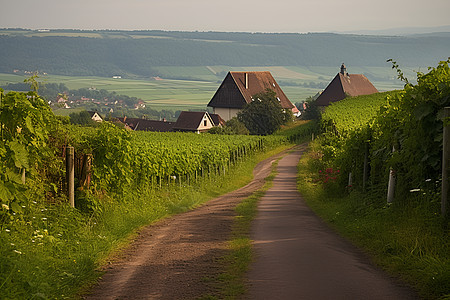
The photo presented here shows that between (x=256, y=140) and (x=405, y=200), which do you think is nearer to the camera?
(x=405, y=200)

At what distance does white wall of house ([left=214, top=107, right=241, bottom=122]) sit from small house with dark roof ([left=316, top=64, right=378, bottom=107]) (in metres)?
15.1

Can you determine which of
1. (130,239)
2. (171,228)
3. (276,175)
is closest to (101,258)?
(130,239)

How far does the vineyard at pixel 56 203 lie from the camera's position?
27.5ft

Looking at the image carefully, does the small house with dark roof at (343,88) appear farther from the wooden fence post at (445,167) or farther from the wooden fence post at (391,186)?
the wooden fence post at (445,167)

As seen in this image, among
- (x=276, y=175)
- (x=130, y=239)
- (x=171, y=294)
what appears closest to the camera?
(x=171, y=294)

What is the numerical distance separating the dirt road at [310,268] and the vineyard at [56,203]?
2.68m

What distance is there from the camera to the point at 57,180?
12.9m

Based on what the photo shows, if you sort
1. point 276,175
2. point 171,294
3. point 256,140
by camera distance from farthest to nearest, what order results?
1. point 256,140
2. point 276,175
3. point 171,294

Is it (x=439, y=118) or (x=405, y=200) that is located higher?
(x=439, y=118)

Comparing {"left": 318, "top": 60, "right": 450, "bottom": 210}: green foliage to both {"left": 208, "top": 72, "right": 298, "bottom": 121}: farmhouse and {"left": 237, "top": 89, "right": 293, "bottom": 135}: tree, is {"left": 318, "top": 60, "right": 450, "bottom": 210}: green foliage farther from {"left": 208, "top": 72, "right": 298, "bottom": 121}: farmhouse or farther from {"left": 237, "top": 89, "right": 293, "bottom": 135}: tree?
{"left": 208, "top": 72, "right": 298, "bottom": 121}: farmhouse

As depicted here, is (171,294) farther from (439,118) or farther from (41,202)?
(439,118)

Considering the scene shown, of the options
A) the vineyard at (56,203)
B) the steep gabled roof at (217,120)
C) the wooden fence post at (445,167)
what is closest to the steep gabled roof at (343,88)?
the steep gabled roof at (217,120)

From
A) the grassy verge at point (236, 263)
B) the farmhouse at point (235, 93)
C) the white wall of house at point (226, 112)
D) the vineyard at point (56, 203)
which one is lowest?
the grassy verge at point (236, 263)

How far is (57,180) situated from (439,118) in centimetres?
766
